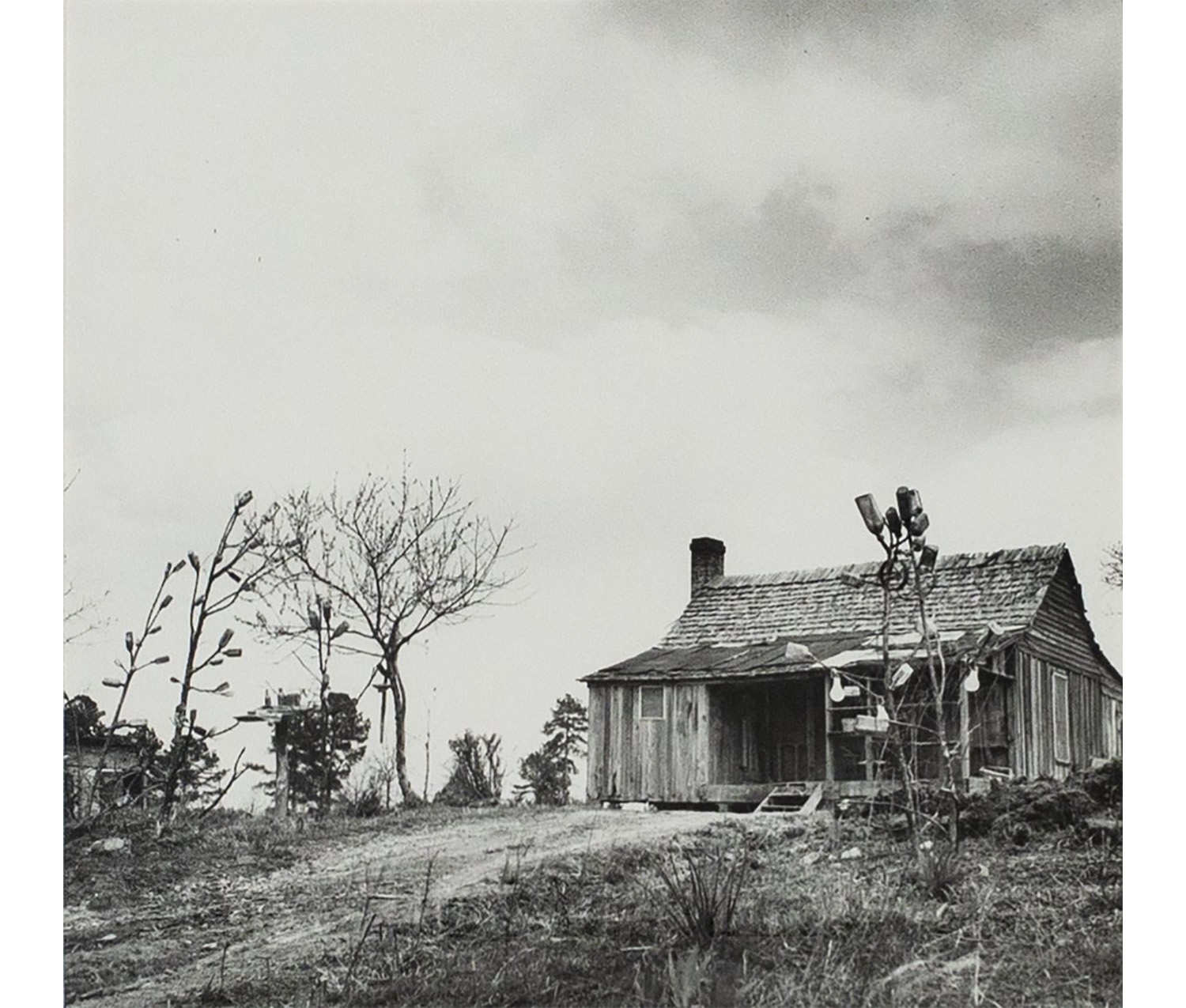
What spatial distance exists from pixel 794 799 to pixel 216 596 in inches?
375

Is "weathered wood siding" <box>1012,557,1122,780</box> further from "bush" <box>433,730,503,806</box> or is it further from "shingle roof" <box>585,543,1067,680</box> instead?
"bush" <box>433,730,503,806</box>

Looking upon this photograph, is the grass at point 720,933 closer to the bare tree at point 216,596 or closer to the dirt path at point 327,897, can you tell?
the dirt path at point 327,897

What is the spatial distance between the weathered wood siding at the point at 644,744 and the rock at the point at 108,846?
903 centimetres

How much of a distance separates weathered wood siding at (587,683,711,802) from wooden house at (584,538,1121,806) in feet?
0.06

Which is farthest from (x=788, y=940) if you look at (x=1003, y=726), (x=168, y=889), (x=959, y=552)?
(x=1003, y=726)

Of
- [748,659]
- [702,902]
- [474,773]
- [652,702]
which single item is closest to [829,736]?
[748,659]

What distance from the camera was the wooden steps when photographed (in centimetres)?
1298

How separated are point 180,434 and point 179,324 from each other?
0.68 meters

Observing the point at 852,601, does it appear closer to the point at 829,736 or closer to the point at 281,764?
the point at 829,736

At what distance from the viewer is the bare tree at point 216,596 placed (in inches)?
331

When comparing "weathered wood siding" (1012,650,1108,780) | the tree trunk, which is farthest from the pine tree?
"weathered wood siding" (1012,650,1108,780)

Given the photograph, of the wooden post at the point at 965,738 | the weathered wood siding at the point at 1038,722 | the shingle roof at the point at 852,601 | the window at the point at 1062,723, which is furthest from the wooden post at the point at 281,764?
the window at the point at 1062,723

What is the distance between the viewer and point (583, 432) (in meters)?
8.77

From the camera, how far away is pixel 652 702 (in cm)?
1736
